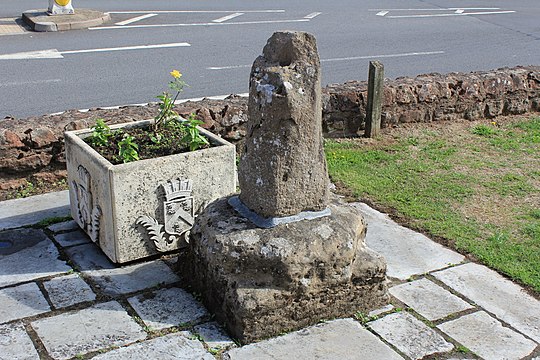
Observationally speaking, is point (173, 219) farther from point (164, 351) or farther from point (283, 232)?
point (164, 351)

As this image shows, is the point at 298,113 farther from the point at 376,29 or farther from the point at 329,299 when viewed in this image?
the point at 376,29

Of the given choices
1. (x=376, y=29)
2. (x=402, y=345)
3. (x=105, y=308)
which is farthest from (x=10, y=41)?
(x=402, y=345)

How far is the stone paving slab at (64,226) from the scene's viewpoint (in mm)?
5777

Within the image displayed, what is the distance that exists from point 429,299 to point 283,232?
1.23 metres

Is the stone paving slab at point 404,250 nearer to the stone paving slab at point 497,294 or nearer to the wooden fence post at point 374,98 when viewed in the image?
the stone paving slab at point 497,294

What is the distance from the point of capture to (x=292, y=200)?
4578mm

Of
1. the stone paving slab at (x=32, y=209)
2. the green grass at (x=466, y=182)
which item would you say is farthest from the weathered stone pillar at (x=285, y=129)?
the stone paving slab at (x=32, y=209)

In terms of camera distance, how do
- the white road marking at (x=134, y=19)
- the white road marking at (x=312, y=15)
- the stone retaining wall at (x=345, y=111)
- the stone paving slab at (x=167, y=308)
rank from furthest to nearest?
the white road marking at (x=312, y=15), the white road marking at (x=134, y=19), the stone retaining wall at (x=345, y=111), the stone paving slab at (x=167, y=308)

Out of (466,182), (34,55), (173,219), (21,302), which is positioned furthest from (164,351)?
(34,55)

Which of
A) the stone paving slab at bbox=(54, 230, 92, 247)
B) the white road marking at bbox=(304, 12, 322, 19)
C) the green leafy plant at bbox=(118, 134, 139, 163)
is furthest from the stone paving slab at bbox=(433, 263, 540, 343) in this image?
the white road marking at bbox=(304, 12, 322, 19)

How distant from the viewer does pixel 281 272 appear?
4367 mm

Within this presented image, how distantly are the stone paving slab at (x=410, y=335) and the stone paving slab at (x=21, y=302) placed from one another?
2.20 meters

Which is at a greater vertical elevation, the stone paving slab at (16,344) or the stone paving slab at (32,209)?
the stone paving slab at (32,209)

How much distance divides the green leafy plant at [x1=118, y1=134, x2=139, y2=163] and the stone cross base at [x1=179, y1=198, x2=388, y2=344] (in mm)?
837
